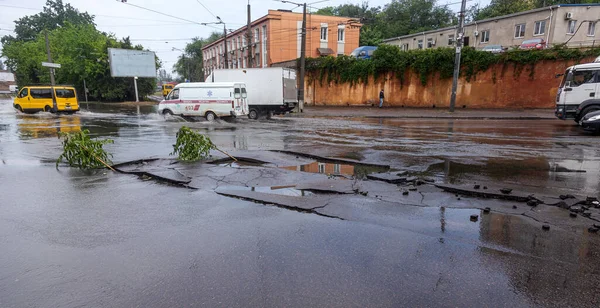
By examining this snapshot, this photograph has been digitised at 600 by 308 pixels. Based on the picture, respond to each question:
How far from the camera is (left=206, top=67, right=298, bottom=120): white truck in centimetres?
2178

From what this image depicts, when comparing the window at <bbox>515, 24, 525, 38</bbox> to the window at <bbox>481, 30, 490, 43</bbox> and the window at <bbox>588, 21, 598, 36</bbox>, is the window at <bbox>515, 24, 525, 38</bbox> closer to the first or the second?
the window at <bbox>481, 30, 490, 43</bbox>

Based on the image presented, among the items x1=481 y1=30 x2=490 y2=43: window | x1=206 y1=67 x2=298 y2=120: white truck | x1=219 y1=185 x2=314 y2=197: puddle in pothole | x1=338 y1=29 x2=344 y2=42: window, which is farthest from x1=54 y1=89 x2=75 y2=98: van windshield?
x1=481 y1=30 x2=490 y2=43: window

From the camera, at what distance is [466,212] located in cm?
495

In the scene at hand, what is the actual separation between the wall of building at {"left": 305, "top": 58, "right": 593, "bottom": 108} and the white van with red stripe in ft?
48.1

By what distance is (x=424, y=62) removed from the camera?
89.1 ft

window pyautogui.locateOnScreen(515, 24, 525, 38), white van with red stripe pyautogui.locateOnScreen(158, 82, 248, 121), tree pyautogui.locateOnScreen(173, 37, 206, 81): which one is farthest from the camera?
tree pyautogui.locateOnScreen(173, 37, 206, 81)

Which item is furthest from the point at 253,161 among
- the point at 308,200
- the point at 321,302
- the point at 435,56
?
the point at 435,56

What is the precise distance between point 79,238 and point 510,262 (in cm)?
498

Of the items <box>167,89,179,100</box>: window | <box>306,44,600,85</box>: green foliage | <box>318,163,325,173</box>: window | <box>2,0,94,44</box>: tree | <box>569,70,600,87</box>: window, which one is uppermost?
<box>2,0,94,44</box>: tree

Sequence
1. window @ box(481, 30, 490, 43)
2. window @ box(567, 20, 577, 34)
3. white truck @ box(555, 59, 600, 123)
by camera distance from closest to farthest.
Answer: white truck @ box(555, 59, 600, 123)
window @ box(567, 20, 577, 34)
window @ box(481, 30, 490, 43)

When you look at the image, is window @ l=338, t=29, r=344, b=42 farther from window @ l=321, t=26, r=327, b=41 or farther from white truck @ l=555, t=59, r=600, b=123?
white truck @ l=555, t=59, r=600, b=123

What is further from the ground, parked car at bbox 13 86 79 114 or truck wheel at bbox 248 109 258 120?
parked car at bbox 13 86 79 114

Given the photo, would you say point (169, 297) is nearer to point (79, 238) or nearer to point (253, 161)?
point (79, 238)

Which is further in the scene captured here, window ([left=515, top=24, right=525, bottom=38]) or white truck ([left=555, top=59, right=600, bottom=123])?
window ([left=515, top=24, right=525, bottom=38])
